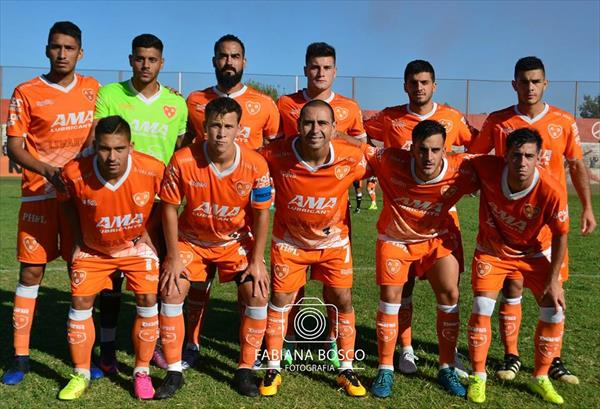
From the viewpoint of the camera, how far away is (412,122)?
15.7ft

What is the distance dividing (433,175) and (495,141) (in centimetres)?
77

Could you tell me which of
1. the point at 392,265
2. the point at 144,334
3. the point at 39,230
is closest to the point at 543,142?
the point at 392,265

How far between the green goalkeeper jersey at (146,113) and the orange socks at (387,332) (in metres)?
2.00

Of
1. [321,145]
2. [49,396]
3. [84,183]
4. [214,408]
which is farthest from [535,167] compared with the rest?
[49,396]

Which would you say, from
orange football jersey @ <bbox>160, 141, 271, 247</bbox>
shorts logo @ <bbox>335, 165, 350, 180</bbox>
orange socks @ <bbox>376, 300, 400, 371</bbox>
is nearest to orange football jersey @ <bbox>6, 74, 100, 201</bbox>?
orange football jersey @ <bbox>160, 141, 271, 247</bbox>

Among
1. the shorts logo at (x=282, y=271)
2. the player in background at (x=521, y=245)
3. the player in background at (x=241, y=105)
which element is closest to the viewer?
the player in background at (x=521, y=245)

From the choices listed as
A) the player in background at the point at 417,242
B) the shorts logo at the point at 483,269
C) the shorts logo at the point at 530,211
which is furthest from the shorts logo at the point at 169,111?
the shorts logo at the point at 530,211

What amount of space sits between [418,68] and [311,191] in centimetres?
137

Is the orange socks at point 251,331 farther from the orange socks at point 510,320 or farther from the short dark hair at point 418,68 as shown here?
the short dark hair at point 418,68

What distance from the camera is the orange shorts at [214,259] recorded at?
13.7 ft

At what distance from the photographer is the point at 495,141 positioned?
15.1 feet

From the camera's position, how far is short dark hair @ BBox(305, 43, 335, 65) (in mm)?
4672

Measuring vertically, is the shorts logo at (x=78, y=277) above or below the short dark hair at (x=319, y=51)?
below

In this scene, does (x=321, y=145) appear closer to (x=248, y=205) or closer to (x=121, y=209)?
(x=248, y=205)
